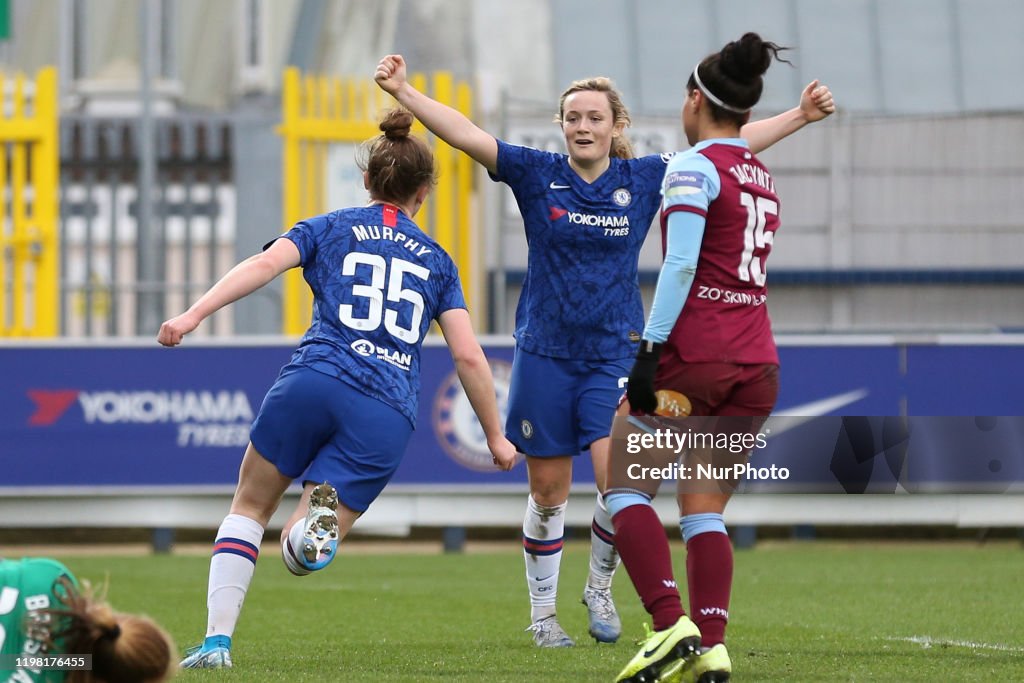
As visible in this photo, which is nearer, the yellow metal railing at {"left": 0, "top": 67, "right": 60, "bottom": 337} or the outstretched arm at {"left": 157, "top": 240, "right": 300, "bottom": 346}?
the outstretched arm at {"left": 157, "top": 240, "right": 300, "bottom": 346}

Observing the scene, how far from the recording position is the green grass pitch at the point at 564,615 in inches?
244

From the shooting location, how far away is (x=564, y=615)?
8.80m

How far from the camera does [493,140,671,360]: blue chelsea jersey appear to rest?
686 centimetres

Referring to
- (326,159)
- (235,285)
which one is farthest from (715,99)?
(326,159)

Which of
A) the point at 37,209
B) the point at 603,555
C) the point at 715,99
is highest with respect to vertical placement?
the point at 37,209

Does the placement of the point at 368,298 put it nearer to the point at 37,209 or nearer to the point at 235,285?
the point at 235,285

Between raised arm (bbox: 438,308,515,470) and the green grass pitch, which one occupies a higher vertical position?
raised arm (bbox: 438,308,515,470)

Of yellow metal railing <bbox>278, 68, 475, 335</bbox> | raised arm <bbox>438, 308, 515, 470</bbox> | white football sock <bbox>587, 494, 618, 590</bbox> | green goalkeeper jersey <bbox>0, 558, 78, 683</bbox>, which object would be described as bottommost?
white football sock <bbox>587, 494, 618, 590</bbox>

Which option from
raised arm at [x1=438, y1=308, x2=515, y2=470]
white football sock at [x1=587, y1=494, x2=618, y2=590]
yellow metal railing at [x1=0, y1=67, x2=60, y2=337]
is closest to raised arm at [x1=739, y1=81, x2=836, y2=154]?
raised arm at [x1=438, y1=308, x2=515, y2=470]

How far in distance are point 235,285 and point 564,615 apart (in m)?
3.56

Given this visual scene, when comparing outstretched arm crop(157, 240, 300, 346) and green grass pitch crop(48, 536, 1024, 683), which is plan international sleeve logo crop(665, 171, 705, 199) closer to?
outstretched arm crop(157, 240, 300, 346)

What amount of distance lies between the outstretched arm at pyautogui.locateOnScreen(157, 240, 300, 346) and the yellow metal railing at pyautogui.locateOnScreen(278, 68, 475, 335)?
35.4 feet

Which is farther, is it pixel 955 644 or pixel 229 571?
pixel 955 644

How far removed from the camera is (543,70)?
2273 centimetres
